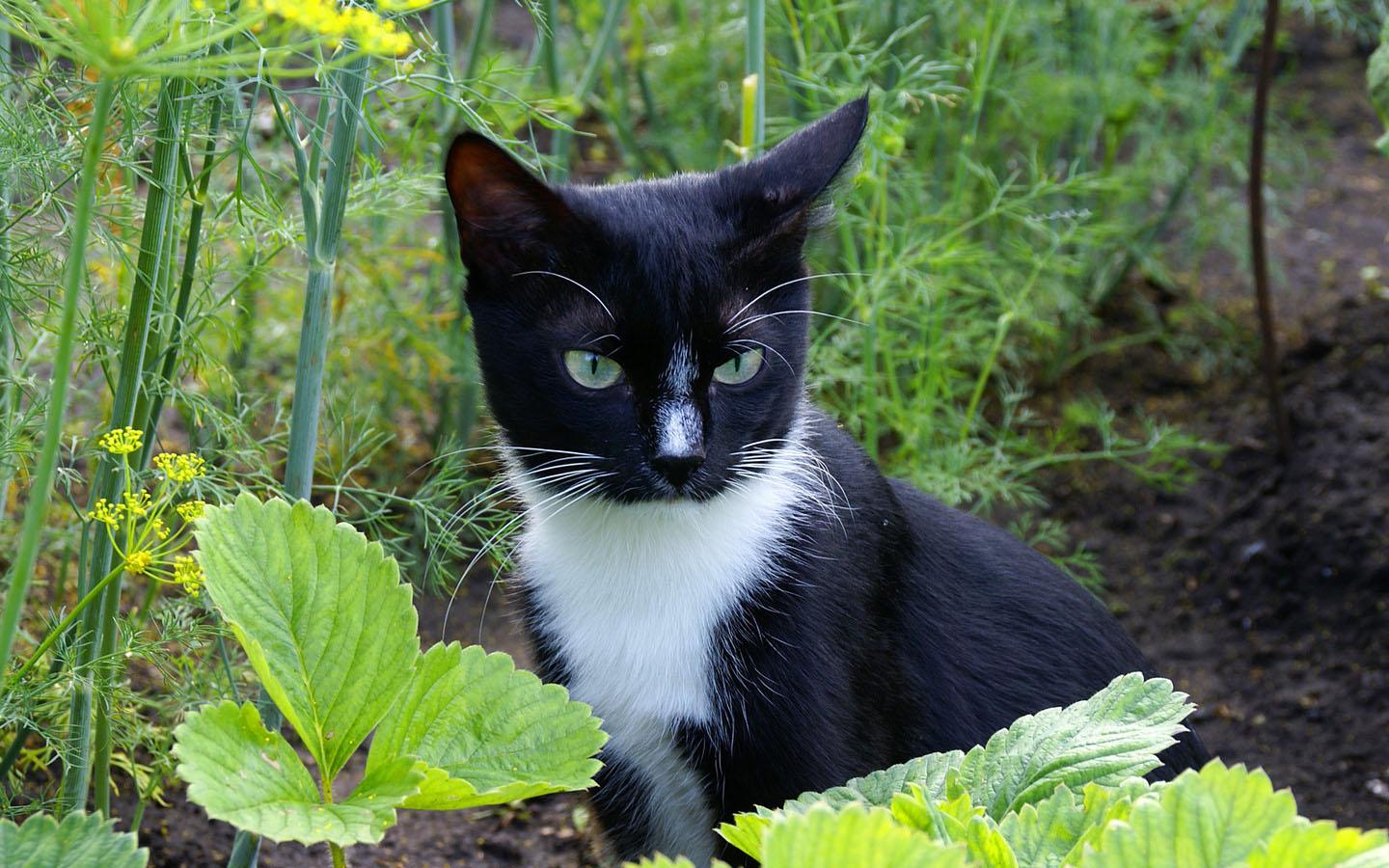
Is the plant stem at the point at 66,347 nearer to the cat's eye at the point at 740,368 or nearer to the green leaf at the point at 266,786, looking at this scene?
the green leaf at the point at 266,786

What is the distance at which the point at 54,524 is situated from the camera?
9.75 ft

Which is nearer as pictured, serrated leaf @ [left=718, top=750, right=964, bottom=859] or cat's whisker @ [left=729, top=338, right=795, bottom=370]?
serrated leaf @ [left=718, top=750, right=964, bottom=859]

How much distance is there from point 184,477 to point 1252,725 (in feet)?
7.79

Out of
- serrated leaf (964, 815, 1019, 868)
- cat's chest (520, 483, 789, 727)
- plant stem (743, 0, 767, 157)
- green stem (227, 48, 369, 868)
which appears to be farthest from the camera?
plant stem (743, 0, 767, 157)

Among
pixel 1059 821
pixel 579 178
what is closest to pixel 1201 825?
pixel 1059 821

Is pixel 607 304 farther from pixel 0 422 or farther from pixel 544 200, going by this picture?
pixel 0 422

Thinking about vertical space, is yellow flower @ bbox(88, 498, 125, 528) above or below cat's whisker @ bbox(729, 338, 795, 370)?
below

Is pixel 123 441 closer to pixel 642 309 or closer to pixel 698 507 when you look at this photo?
pixel 642 309

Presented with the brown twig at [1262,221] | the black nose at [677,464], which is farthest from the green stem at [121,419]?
the brown twig at [1262,221]

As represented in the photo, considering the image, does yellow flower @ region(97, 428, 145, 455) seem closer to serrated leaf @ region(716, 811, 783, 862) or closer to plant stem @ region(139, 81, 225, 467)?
plant stem @ region(139, 81, 225, 467)

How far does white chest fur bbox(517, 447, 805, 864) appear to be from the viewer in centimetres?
214

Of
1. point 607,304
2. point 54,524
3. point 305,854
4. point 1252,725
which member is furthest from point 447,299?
point 1252,725

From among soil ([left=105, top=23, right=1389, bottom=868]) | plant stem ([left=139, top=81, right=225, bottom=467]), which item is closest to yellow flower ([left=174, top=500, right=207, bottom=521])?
plant stem ([left=139, top=81, right=225, bottom=467])

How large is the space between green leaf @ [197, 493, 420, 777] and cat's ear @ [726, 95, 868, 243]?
77cm
